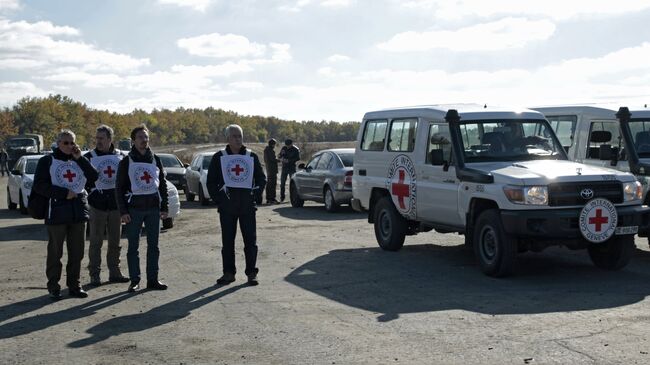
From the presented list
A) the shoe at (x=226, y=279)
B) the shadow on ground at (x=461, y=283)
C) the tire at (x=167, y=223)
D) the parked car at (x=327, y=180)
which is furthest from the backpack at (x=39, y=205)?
the parked car at (x=327, y=180)

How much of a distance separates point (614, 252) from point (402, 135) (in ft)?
12.0

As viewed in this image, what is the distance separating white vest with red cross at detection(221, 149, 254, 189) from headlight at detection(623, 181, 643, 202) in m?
4.46

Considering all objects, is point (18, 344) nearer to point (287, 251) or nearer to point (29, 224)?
point (287, 251)

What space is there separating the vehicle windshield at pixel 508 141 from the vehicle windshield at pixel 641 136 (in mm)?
1378

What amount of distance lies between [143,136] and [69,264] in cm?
168

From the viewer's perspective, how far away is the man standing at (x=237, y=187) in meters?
10.5

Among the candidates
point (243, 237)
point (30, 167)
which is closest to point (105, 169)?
point (243, 237)

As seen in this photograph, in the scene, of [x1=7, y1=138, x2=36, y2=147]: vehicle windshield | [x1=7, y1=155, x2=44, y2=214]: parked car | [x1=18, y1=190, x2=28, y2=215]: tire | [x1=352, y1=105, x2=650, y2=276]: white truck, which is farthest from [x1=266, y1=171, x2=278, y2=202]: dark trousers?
[x1=7, y1=138, x2=36, y2=147]: vehicle windshield

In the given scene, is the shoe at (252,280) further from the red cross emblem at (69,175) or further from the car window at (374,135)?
the car window at (374,135)

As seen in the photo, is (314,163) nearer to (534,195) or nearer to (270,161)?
(270,161)

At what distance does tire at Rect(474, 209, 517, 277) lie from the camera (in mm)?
10406

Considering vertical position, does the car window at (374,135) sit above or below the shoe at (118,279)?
above

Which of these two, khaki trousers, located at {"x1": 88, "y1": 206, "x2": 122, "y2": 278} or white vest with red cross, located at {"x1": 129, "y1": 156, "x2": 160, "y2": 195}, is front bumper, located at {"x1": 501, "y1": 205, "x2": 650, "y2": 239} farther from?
khaki trousers, located at {"x1": 88, "y1": 206, "x2": 122, "y2": 278}

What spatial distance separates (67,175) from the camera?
32.3ft
